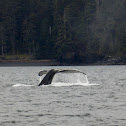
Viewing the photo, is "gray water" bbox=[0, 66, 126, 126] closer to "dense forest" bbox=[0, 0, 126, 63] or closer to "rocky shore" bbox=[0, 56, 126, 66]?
"rocky shore" bbox=[0, 56, 126, 66]

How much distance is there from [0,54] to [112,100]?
13846cm

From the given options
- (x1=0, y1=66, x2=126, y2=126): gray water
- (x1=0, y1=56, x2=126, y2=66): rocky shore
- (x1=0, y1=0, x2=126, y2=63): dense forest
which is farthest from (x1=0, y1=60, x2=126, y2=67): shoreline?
(x1=0, y1=66, x2=126, y2=126): gray water

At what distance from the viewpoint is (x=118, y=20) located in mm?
176375

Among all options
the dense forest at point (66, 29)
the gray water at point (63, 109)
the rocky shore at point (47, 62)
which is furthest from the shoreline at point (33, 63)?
the gray water at point (63, 109)

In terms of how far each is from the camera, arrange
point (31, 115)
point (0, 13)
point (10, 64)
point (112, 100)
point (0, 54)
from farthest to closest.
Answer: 1. point (0, 13)
2. point (0, 54)
3. point (10, 64)
4. point (112, 100)
5. point (31, 115)

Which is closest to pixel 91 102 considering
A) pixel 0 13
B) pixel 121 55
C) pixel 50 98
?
pixel 50 98

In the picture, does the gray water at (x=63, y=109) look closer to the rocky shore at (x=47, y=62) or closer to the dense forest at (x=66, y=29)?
the rocky shore at (x=47, y=62)

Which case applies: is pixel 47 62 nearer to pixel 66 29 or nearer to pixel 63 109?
pixel 66 29

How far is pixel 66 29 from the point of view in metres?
172

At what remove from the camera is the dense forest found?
167 metres

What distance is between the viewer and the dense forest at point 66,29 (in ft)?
547

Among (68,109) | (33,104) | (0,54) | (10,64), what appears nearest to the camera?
(68,109)

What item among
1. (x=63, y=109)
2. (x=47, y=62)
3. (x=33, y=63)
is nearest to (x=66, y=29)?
(x=47, y=62)

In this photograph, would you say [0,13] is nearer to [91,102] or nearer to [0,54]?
[0,54]
